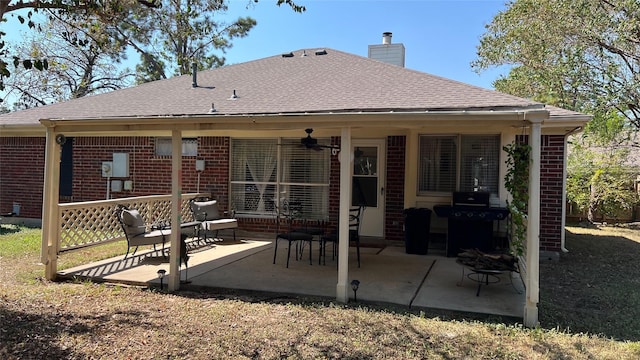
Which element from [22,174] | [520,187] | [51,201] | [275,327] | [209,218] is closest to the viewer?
[275,327]

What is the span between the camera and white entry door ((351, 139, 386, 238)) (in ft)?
30.9

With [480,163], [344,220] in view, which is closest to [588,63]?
[480,163]

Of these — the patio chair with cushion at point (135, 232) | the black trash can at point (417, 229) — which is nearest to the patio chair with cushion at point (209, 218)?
the patio chair with cushion at point (135, 232)

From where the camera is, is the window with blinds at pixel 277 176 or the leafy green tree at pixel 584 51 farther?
the leafy green tree at pixel 584 51

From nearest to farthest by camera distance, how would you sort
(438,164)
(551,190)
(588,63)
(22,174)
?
1. (551,190)
2. (438,164)
3. (22,174)
4. (588,63)

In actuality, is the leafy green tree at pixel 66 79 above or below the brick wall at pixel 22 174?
above

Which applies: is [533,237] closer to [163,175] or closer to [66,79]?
[163,175]

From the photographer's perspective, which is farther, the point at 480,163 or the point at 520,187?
the point at 480,163

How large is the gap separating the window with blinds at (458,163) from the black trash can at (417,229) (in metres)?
0.79

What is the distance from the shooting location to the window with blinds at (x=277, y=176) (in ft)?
32.1

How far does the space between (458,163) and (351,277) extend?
3676 millimetres

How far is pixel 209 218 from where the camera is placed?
31.2 ft

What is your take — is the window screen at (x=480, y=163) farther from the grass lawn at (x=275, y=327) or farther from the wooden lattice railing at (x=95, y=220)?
the wooden lattice railing at (x=95, y=220)

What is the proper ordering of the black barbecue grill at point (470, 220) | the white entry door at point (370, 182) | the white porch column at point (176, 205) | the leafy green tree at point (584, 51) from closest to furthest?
1. the white porch column at point (176, 205)
2. the black barbecue grill at point (470, 220)
3. the white entry door at point (370, 182)
4. the leafy green tree at point (584, 51)
